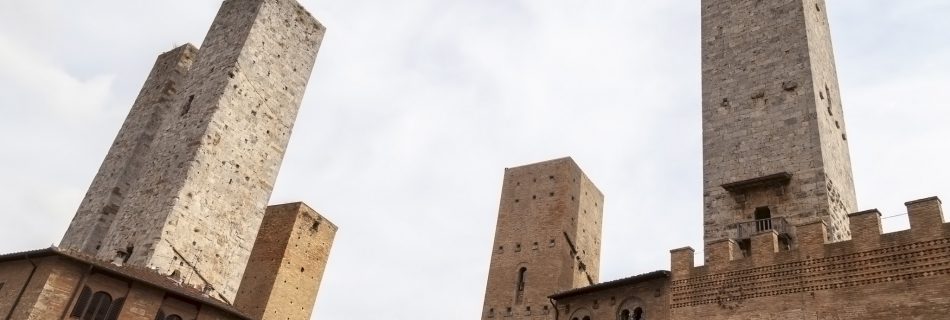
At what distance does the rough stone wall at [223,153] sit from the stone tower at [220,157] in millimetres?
36

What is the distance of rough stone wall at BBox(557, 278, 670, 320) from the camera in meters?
17.5

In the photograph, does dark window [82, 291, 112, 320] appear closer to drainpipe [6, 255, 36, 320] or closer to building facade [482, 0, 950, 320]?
drainpipe [6, 255, 36, 320]

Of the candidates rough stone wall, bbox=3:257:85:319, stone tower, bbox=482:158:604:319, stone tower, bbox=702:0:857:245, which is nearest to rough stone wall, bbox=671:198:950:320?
stone tower, bbox=702:0:857:245

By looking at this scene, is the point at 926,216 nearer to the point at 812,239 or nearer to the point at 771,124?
the point at 812,239

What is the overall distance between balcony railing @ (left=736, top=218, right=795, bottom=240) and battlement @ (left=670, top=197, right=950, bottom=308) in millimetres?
425

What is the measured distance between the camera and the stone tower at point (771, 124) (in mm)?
16688

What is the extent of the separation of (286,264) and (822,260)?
57.2 ft

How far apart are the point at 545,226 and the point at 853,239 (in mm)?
14152

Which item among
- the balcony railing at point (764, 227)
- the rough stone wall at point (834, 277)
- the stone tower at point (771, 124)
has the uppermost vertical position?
the stone tower at point (771, 124)

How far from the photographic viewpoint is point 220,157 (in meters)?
23.0

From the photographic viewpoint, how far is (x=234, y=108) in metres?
24.0

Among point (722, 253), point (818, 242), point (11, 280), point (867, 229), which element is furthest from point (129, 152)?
point (867, 229)

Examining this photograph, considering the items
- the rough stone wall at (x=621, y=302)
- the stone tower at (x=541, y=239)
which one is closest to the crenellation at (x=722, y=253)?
the rough stone wall at (x=621, y=302)

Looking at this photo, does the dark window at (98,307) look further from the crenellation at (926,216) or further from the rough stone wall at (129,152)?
the crenellation at (926,216)
